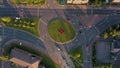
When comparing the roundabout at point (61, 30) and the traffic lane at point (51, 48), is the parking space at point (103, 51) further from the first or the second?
the traffic lane at point (51, 48)

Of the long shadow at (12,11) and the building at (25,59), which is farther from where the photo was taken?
the long shadow at (12,11)

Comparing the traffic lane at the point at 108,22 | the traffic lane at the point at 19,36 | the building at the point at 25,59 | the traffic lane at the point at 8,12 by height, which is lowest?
the building at the point at 25,59

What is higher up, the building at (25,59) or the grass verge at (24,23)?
the grass verge at (24,23)

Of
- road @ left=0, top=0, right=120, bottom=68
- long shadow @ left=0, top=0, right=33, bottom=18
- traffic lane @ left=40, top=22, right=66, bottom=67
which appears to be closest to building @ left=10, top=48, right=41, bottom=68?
traffic lane @ left=40, top=22, right=66, bottom=67

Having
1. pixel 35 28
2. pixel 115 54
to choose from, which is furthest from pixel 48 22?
pixel 115 54

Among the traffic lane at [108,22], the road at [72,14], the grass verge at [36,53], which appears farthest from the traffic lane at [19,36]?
the traffic lane at [108,22]

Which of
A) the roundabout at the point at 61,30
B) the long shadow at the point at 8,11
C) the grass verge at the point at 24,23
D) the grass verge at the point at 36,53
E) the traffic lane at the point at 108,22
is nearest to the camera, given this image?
the grass verge at the point at 24,23

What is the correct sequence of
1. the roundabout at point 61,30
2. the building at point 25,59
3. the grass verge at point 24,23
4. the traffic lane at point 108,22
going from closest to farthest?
1. the building at point 25,59
2. the grass verge at point 24,23
3. the traffic lane at point 108,22
4. the roundabout at point 61,30

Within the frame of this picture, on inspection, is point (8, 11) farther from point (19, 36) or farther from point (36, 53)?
point (36, 53)
